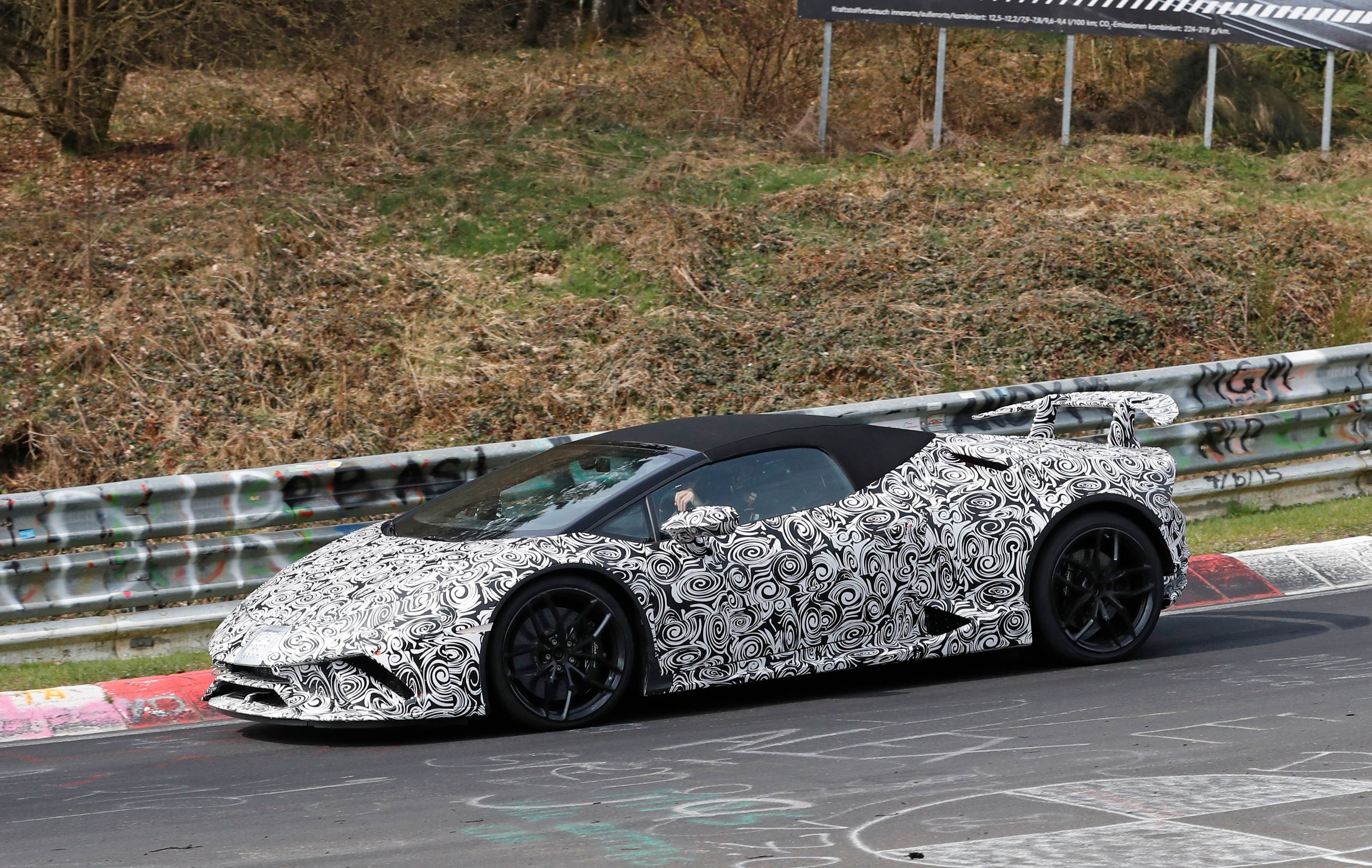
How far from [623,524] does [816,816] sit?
214 cm

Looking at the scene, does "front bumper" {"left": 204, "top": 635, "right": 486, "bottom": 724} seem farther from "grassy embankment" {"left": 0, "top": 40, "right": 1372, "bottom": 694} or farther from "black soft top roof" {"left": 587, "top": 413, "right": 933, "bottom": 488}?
"grassy embankment" {"left": 0, "top": 40, "right": 1372, "bottom": 694}

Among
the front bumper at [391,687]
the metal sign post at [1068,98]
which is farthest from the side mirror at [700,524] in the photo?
the metal sign post at [1068,98]

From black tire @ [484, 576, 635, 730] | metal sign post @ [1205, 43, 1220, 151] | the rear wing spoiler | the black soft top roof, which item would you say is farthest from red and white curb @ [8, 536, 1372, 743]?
metal sign post @ [1205, 43, 1220, 151]

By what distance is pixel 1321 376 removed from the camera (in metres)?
11.7

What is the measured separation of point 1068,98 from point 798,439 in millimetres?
14071

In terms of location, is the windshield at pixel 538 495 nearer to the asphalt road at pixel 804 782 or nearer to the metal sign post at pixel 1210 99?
the asphalt road at pixel 804 782

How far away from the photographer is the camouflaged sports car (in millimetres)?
6625

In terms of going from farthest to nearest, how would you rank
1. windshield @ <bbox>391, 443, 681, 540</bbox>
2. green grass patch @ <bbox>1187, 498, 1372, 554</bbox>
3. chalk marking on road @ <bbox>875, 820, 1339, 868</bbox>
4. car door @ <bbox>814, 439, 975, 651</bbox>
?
1. green grass patch @ <bbox>1187, 498, 1372, 554</bbox>
2. car door @ <bbox>814, 439, 975, 651</bbox>
3. windshield @ <bbox>391, 443, 681, 540</bbox>
4. chalk marking on road @ <bbox>875, 820, 1339, 868</bbox>

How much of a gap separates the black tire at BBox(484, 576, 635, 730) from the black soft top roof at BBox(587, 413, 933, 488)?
103 cm

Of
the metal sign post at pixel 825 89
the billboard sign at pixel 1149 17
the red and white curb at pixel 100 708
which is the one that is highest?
the billboard sign at pixel 1149 17

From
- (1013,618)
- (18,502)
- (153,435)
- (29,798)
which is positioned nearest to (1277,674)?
(1013,618)

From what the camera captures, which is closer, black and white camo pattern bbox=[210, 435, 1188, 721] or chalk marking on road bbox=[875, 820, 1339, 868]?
chalk marking on road bbox=[875, 820, 1339, 868]

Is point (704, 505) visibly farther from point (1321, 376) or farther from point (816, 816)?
point (1321, 376)

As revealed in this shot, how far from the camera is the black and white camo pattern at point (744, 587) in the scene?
6.56 meters
